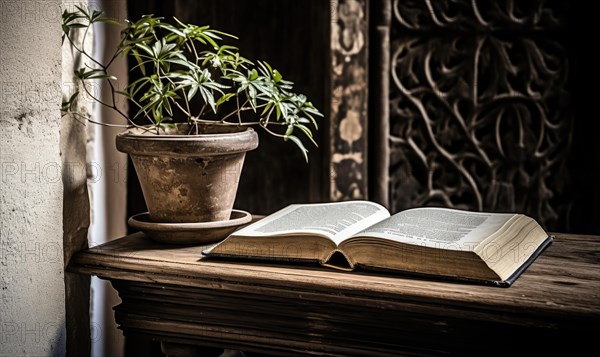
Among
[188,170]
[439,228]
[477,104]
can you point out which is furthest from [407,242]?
[477,104]

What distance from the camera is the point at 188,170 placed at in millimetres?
1365

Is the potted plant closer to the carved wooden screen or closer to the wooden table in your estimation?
the wooden table

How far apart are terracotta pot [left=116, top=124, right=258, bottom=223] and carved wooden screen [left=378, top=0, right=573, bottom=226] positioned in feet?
3.18

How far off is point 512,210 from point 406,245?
121 centimetres

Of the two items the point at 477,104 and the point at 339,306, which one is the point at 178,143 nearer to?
the point at 339,306

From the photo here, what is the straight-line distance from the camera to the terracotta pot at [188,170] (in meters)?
1.34

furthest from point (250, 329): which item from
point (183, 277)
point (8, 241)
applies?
point (8, 241)

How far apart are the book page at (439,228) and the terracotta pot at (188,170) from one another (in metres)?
0.30

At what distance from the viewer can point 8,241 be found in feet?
4.05

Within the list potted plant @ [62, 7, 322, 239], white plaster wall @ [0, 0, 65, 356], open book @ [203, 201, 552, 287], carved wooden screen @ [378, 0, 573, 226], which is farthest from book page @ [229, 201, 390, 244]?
carved wooden screen @ [378, 0, 573, 226]

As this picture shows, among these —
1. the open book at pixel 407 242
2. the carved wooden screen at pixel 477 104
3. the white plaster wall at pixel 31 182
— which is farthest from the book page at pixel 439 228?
the carved wooden screen at pixel 477 104

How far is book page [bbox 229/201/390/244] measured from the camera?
1295mm

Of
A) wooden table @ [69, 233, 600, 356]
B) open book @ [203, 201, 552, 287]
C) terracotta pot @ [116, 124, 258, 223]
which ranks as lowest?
wooden table @ [69, 233, 600, 356]

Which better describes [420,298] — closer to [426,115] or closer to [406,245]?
[406,245]
